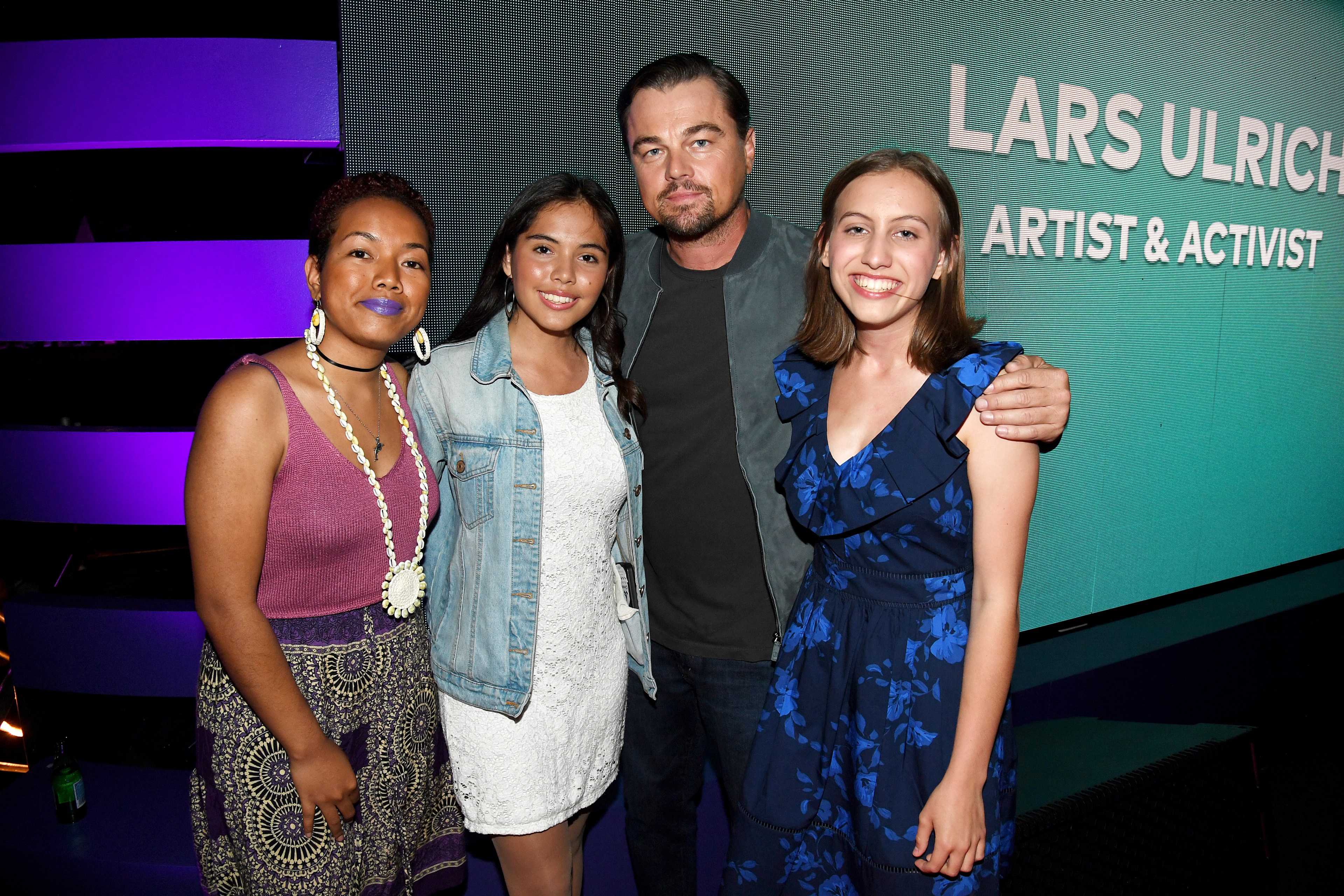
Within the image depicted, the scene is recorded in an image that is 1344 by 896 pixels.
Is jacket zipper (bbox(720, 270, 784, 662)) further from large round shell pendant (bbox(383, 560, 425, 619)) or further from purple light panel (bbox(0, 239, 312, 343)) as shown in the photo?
purple light panel (bbox(0, 239, 312, 343))

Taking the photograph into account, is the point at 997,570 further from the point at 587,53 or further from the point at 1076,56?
the point at 1076,56

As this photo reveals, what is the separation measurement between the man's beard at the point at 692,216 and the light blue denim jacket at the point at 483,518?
0.49 metres

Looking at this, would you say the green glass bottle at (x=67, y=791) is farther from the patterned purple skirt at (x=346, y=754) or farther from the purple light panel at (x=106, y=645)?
the patterned purple skirt at (x=346, y=754)

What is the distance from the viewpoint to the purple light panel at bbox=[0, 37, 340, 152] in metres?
2.26

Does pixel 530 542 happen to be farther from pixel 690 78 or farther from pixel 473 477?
pixel 690 78

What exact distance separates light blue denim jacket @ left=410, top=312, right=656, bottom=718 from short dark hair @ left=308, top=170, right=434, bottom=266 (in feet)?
1.08

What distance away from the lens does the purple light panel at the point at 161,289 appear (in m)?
2.33

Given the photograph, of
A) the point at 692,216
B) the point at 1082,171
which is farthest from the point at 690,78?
the point at 1082,171

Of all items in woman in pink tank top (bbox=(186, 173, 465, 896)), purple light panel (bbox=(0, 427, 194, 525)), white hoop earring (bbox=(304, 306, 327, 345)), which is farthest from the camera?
purple light panel (bbox=(0, 427, 194, 525))

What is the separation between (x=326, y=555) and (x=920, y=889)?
1270 mm

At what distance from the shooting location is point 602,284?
1797 millimetres

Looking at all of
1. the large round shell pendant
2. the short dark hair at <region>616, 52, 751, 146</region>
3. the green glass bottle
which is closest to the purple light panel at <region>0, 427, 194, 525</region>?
the green glass bottle

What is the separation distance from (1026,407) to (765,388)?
2.13ft

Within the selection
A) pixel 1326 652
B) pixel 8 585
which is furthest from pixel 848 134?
pixel 1326 652
